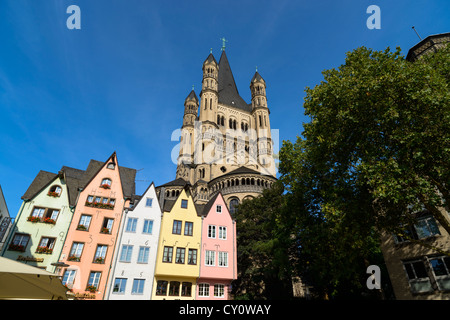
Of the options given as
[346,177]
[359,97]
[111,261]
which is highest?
[359,97]

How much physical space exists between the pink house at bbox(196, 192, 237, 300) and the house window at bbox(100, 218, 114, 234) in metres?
9.11

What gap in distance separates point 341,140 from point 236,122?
6669 cm

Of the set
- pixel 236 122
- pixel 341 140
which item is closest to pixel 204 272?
pixel 341 140

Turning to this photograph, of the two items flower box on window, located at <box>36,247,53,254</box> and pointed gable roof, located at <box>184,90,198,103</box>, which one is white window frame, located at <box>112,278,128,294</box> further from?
pointed gable roof, located at <box>184,90,198,103</box>

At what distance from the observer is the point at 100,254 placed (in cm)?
2244

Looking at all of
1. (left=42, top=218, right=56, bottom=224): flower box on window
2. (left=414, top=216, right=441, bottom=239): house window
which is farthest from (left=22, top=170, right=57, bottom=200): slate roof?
(left=414, top=216, right=441, bottom=239): house window

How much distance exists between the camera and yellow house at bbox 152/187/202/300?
75.5ft

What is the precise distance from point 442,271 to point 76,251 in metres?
29.4

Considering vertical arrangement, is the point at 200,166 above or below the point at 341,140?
above

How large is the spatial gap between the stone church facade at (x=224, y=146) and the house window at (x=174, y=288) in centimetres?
2673

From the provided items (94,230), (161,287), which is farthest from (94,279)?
(161,287)

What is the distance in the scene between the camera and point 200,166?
6188 centimetres

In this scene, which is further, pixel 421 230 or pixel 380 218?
pixel 421 230
